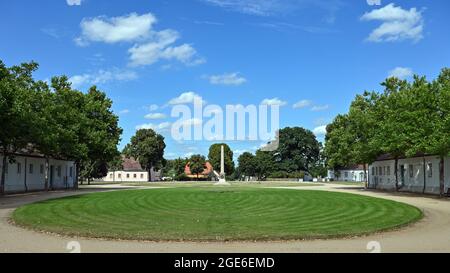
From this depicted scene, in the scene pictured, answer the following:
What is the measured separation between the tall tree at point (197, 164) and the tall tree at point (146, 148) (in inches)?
366

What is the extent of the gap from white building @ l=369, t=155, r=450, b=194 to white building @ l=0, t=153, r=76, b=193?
35.2 meters

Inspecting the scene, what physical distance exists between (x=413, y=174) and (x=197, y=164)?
80388 millimetres

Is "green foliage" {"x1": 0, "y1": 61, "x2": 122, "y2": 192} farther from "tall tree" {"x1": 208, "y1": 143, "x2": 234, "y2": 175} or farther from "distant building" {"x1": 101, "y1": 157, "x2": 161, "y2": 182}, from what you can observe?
"tall tree" {"x1": 208, "y1": 143, "x2": 234, "y2": 175}

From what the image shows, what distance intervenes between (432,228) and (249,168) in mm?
110693

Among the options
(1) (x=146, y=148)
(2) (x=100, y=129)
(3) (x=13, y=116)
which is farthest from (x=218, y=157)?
(3) (x=13, y=116)

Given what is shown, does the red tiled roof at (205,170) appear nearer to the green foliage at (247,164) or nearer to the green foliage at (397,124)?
the green foliage at (247,164)

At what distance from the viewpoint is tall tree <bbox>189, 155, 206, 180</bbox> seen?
122 meters

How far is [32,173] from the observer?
47.5 metres

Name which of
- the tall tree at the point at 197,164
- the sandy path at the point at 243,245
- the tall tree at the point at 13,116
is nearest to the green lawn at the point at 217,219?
the sandy path at the point at 243,245

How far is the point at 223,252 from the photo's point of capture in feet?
39.2

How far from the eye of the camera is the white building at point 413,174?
39.5 m

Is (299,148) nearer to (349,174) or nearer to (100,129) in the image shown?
(349,174)

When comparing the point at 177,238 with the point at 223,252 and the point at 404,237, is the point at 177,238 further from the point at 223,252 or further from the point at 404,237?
the point at 404,237
